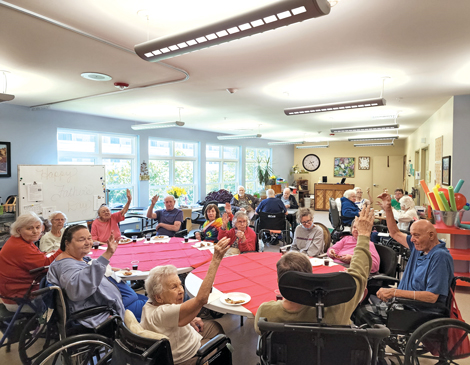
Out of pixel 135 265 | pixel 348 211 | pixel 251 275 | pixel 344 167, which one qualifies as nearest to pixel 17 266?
pixel 135 265

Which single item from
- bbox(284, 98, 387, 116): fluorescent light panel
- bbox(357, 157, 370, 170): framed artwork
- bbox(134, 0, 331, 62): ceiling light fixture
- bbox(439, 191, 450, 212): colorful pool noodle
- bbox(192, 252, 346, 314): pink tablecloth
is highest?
bbox(284, 98, 387, 116): fluorescent light panel

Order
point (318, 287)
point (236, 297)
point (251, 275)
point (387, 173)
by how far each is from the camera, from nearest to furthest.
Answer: point (318, 287) → point (236, 297) → point (251, 275) → point (387, 173)

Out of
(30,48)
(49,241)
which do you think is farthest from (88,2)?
(49,241)

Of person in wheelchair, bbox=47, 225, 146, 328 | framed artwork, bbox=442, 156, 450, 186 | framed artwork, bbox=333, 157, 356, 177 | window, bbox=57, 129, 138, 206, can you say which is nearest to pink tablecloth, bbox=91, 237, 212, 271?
person in wheelchair, bbox=47, 225, 146, 328

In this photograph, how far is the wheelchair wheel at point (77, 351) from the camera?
6.05ft

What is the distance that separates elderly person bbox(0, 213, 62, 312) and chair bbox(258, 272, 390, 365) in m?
2.14

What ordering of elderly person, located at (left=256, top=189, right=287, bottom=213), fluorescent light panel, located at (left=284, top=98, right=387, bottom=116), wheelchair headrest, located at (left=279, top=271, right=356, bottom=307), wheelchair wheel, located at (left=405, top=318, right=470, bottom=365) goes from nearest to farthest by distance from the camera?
wheelchair headrest, located at (left=279, top=271, right=356, bottom=307)
wheelchair wheel, located at (left=405, top=318, right=470, bottom=365)
fluorescent light panel, located at (left=284, top=98, right=387, bottom=116)
elderly person, located at (left=256, top=189, right=287, bottom=213)

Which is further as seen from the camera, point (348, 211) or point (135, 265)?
point (348, 211)

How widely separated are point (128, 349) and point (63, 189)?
17.4 ft

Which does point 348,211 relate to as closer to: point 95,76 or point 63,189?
point 95,76

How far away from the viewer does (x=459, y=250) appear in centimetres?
444

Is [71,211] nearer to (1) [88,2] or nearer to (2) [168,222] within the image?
(2) [168,222]

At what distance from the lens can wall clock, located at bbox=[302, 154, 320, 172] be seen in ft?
47.4

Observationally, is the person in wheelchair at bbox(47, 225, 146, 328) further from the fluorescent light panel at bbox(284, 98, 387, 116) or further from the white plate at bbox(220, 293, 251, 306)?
the fluorescent light panel at bbox(284, 98, 387, 116)
